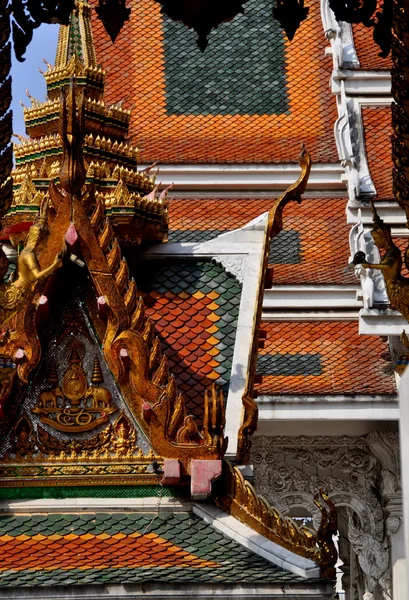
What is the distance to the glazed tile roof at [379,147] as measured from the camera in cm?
1888

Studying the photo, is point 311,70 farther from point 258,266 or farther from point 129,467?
point 129,467

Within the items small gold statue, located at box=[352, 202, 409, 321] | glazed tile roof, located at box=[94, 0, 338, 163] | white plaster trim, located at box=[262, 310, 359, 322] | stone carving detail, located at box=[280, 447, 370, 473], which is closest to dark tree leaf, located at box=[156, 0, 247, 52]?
small gold statue, located at box=[352, 202, 409, 321]

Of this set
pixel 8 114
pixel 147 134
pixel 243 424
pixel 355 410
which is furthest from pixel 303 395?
pixel 8 114

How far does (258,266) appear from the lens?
38.3 feet

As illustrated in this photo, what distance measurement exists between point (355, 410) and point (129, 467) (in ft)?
22.9

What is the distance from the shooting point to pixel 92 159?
12914mm

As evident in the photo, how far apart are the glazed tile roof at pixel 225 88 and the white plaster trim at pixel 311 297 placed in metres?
2.23

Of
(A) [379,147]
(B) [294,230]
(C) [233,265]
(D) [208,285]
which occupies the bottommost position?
(D) [208,285]

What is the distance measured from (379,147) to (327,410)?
11.5 ft

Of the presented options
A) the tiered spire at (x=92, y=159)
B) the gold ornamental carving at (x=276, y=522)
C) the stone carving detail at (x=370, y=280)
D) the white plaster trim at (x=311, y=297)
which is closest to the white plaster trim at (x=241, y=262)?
the tiered spire at (x=92, y=159)

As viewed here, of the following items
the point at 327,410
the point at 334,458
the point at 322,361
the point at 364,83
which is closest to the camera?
the point at 327,410

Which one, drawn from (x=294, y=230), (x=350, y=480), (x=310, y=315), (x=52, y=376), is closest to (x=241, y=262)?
(x=52, y=376)

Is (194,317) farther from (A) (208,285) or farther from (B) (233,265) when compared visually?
(B) (233,265)

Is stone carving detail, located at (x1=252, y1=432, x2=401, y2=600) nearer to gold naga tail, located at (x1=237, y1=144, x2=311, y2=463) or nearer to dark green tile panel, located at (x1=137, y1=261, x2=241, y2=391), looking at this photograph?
dark green tile panel, located at (x1=137, y1=261, x2=241, y2=391)
